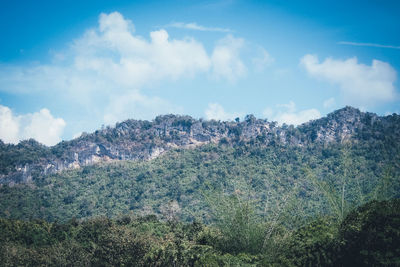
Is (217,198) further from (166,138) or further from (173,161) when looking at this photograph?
(166,138)

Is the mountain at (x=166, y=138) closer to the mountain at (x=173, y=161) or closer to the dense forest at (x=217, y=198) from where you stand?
the mountain at (x=173, y=161)

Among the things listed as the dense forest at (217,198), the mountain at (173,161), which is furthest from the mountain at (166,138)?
the dense forest at (217,198)

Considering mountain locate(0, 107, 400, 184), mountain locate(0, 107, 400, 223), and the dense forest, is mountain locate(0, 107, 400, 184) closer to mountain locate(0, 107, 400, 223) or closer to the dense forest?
mountain locate(0, 107, 400, 223)

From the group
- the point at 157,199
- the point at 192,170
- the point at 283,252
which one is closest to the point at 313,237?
the point at 283,252

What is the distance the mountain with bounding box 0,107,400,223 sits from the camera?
295ft

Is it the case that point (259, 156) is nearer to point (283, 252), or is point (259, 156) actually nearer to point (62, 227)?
point (62, 227)

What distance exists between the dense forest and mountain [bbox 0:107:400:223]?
1.83 ft

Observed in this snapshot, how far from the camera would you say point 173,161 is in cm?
12331

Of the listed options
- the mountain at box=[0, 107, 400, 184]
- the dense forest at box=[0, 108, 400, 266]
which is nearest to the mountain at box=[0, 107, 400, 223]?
the mountain at box=[0, 107, 400, 184]

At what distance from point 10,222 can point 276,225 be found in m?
42.5

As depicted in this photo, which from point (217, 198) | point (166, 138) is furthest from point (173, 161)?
point (217, 198)

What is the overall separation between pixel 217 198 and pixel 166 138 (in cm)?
12052

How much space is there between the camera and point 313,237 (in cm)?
1744

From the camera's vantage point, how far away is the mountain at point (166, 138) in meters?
116
